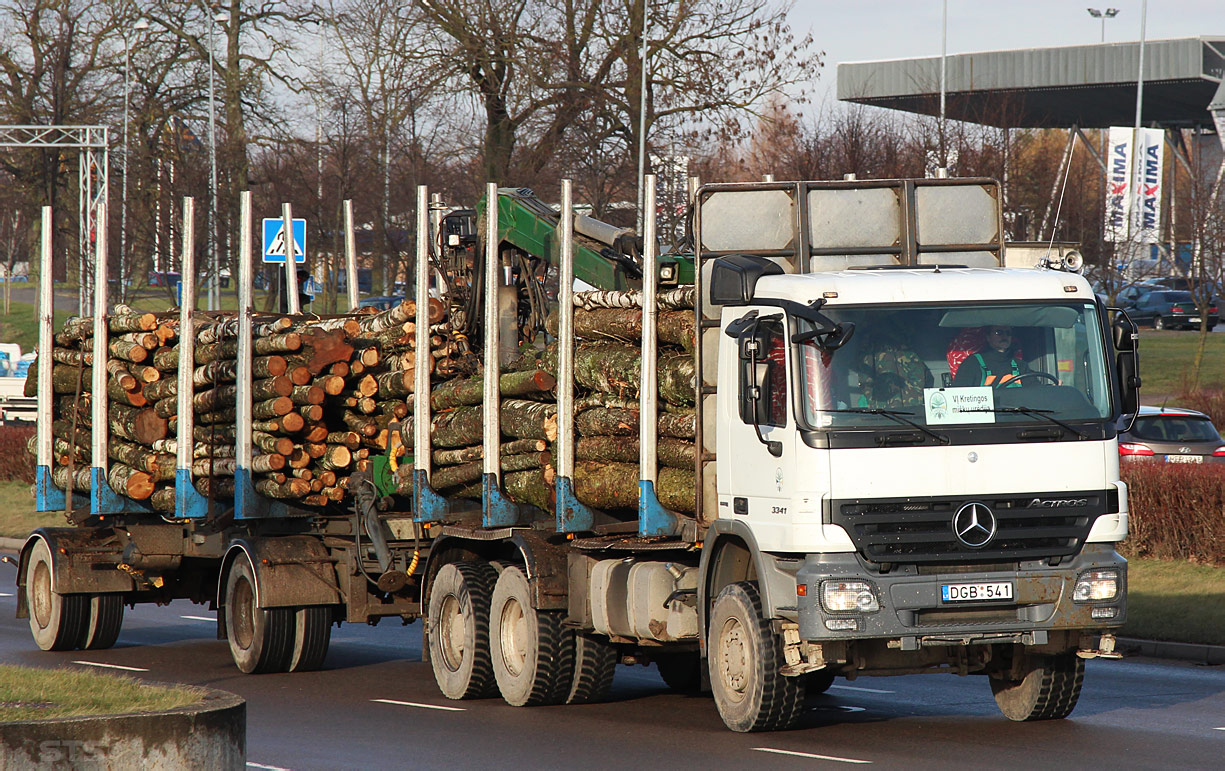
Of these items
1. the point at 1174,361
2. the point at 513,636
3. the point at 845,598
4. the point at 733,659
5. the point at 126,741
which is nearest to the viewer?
the point at 126,741

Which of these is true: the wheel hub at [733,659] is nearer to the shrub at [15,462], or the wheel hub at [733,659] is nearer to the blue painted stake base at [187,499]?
the blue painted stake base at [187,499]

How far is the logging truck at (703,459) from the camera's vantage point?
9289 mm

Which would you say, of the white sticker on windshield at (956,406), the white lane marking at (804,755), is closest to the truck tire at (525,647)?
the white lane marking at (804,755)

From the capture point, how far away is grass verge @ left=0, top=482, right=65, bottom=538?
26.3 meters

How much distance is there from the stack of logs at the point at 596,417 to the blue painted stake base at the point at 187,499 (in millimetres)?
2966

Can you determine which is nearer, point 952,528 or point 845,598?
point 845,598

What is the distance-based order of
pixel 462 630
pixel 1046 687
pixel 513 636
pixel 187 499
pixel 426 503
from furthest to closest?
1. pixel 187 499
2. pixel 426 503
3. pixel 462 630
4. pixel 513 636
5. pixel 1046 687

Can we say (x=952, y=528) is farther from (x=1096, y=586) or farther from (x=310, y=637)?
(x=310, y=637)

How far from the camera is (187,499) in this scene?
47.9 ft

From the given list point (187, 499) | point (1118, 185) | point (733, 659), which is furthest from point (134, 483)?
point (1118, 185)

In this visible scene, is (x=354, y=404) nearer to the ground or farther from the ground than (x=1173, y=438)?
farther from the ground

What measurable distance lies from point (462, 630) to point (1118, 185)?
3314 centimetres

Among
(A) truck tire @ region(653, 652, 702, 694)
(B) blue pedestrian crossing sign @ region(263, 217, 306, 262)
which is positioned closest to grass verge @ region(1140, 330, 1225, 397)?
(B) blue pedestrian crossing sign @ region(263, 217, 306, 262)

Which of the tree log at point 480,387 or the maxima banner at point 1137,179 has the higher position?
the maxima banner at point 1137,179
